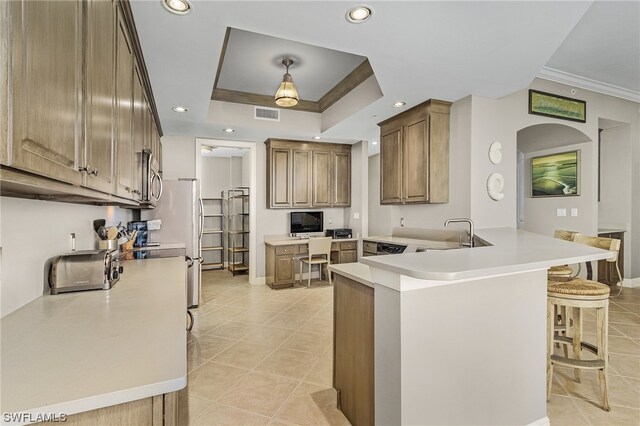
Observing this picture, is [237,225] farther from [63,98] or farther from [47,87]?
[47,87]

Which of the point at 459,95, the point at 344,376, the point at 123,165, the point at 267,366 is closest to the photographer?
the point at 123,165

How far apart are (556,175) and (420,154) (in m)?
2.60

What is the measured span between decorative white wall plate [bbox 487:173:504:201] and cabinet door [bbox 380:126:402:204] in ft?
3.64

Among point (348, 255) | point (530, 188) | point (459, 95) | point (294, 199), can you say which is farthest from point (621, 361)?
point (294, 199)

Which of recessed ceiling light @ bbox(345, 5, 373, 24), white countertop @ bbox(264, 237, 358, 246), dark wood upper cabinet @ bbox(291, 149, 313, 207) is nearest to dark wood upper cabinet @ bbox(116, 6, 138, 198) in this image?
recessed ceiling light @ bbox(345, 5, 373, 24)

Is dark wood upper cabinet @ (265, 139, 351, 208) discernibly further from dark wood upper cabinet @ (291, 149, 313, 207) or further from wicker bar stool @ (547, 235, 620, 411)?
wicker bar stool @ (547, 235, 620, 411)

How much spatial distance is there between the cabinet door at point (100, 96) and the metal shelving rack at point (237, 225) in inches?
213

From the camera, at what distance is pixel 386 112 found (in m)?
4.11

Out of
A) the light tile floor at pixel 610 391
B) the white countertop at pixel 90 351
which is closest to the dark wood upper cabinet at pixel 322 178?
the light tile floor at pixel 610 391

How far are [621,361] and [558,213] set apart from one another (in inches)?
106

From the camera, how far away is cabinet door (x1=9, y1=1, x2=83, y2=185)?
68 centimetres

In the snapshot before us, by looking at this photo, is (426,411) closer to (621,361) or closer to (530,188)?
(621,361)

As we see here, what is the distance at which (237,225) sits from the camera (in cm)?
736

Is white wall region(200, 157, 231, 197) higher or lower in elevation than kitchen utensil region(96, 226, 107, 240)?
higher
